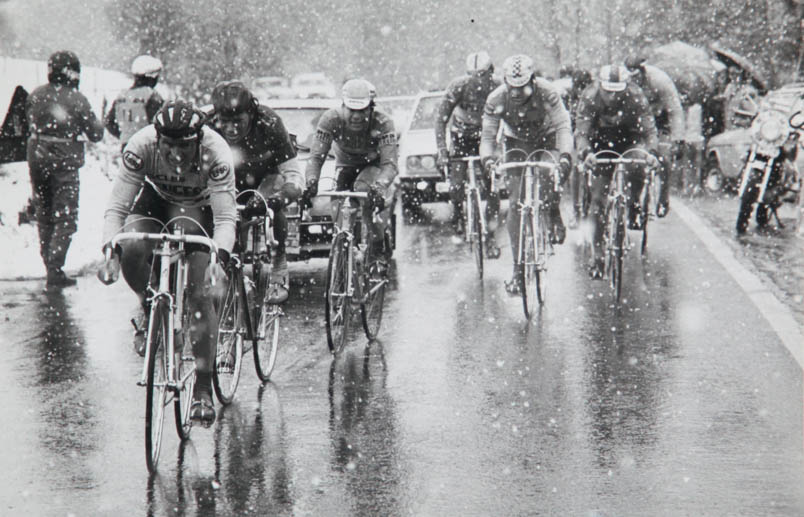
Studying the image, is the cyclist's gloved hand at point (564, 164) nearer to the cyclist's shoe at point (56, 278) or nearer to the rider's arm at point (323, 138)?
the rider's arm at point (323, 138)

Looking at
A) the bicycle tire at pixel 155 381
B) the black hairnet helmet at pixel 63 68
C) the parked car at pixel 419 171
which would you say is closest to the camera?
the bicycle tire at pixel 155 381

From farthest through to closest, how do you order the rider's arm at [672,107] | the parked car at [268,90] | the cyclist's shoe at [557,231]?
the parked car at [268,90] → the rider's arm at [672,107] → the cyclist's shoe at [557,231]

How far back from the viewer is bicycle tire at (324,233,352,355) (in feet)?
26.2

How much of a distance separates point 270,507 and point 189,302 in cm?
140

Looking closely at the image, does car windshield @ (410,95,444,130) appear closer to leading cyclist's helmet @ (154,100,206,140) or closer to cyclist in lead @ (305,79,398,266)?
cyclist in lead @ (305,79,398,266)

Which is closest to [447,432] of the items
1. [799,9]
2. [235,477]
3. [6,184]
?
[235,477]

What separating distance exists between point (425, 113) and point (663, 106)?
6193 mm

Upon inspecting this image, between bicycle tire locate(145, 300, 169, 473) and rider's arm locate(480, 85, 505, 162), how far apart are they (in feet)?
16.9

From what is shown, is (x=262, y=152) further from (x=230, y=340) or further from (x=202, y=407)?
(x=202, y=407)

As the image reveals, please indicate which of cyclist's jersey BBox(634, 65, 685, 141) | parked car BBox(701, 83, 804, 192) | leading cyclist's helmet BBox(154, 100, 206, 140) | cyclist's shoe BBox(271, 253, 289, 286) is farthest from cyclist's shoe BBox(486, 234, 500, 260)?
leading cyclist's helmet BBox(154, 100, 206, 140)

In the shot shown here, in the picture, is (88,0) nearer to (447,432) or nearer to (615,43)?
(615,43)

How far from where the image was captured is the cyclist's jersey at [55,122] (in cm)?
1107

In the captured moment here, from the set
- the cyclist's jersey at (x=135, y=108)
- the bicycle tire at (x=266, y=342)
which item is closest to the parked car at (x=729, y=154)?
the cyclist's jersey at (x=135, y=108)

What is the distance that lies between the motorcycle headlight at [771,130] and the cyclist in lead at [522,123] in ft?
15.8
